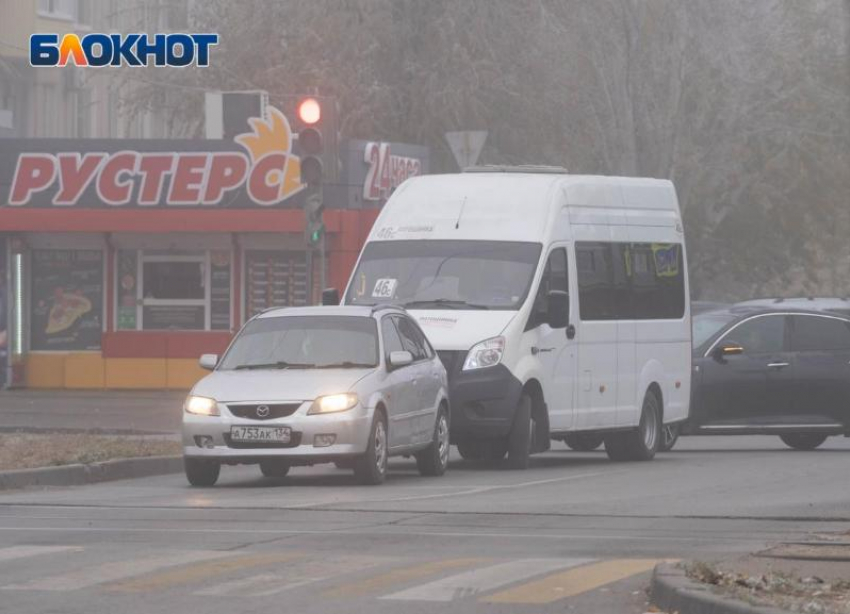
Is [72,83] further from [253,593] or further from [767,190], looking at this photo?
[253,593]

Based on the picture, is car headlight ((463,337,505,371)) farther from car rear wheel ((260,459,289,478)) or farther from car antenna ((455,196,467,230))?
car rear wheel ((260,459,289,478))

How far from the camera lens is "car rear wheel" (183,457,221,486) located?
1709 centimetres

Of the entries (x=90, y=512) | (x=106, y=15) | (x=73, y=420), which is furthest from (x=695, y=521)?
(x=106, y=15)

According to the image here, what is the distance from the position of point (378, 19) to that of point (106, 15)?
1393 cm

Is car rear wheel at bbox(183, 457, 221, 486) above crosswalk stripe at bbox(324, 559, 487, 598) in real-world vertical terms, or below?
above

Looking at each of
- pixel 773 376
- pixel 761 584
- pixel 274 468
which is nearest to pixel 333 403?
pixel 274 468

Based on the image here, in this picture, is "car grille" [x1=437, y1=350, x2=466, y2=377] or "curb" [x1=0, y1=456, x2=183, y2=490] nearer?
"curb" [x1=0, y1=456, x2=183, y2=490]

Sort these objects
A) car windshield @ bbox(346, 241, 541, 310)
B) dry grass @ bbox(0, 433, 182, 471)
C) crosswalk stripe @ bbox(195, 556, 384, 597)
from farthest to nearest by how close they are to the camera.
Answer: car windshield @ bbox(346, 241, 541, 310), dry grass @ bbox(0, 433, 182, 471), crosswalk stripe @ bbox(195, 556, 384, 597)

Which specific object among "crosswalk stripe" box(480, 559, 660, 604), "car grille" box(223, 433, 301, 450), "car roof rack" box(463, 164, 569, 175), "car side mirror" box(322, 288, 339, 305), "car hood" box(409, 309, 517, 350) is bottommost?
"crosswalk stripe" box(480, 559, 660, 604)

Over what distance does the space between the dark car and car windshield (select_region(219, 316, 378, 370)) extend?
6.86 m

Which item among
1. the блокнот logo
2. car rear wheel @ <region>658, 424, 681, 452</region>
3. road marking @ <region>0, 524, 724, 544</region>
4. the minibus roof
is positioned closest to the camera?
road marking @ <region>0, 524, 724, 544</region>

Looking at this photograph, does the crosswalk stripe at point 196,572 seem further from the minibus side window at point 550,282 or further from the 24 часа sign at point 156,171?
the 24 часа sign at point 156,171

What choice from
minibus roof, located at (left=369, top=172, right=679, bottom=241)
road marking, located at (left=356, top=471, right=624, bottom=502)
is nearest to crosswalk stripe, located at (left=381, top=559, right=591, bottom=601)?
road marking, located at (left=356, top=471, right=624, bottom=502)

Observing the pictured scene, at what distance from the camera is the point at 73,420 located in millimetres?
26359
